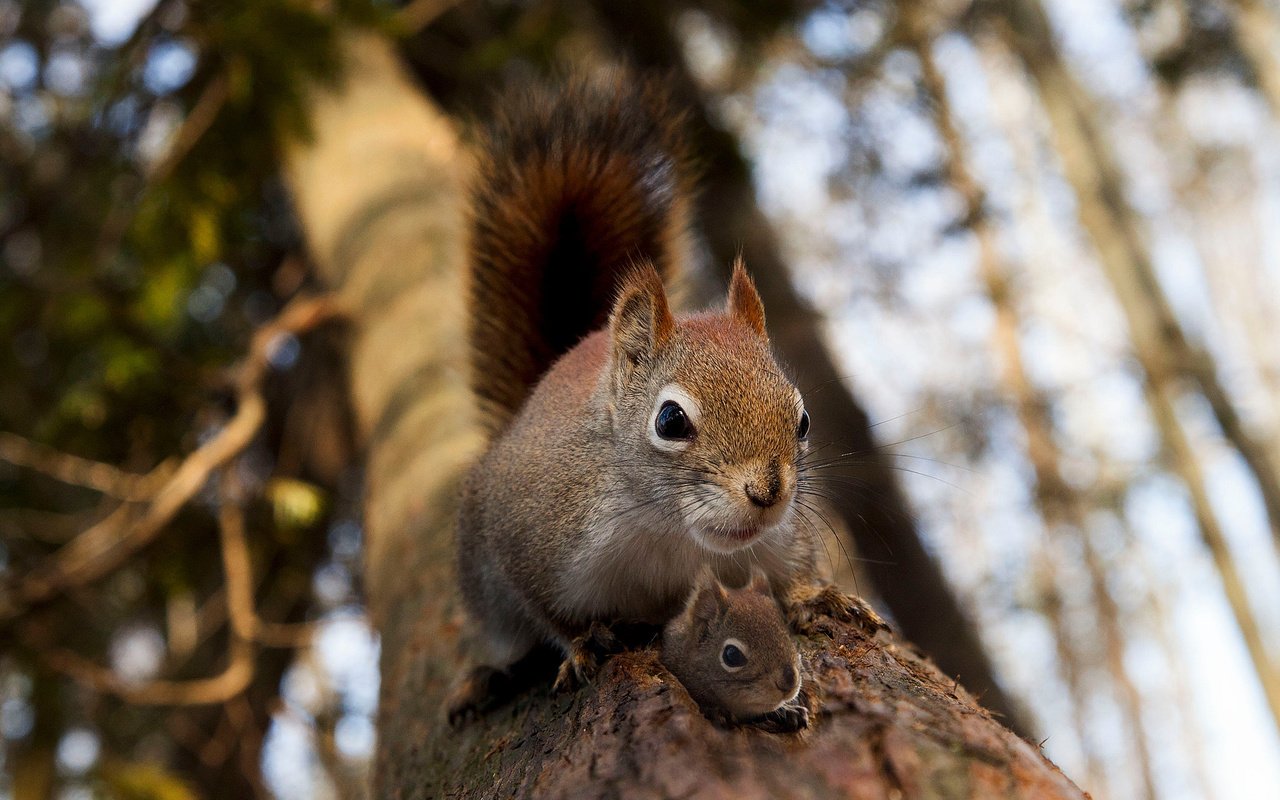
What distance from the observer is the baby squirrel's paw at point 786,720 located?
1.17 m

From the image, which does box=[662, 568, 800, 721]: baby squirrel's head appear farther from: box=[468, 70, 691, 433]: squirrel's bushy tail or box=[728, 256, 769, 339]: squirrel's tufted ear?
box=[468, 70, 691, 433]: squirrel's bushy tail

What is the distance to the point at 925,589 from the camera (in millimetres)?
3791

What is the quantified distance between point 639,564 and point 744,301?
0.57 meters

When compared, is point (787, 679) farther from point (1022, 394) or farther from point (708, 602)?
point (1022, 394)

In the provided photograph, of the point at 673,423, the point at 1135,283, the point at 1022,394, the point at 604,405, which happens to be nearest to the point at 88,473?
the point at 604,405

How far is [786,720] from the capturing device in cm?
119

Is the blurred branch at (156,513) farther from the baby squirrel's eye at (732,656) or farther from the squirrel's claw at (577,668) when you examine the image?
the baby squirrel's eye at (732,656)

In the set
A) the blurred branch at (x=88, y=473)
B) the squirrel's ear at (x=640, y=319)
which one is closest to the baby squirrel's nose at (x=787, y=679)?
the squirrel's ear at (x=640, y=319)

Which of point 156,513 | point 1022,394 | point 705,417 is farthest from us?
point 1022,394

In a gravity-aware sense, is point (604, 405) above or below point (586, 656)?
above

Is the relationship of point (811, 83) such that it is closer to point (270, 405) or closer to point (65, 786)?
point (270, 405)

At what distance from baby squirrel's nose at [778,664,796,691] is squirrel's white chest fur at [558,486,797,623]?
39 centimetres

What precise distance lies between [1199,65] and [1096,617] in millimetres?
5957

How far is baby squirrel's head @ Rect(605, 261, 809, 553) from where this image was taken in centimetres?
151
